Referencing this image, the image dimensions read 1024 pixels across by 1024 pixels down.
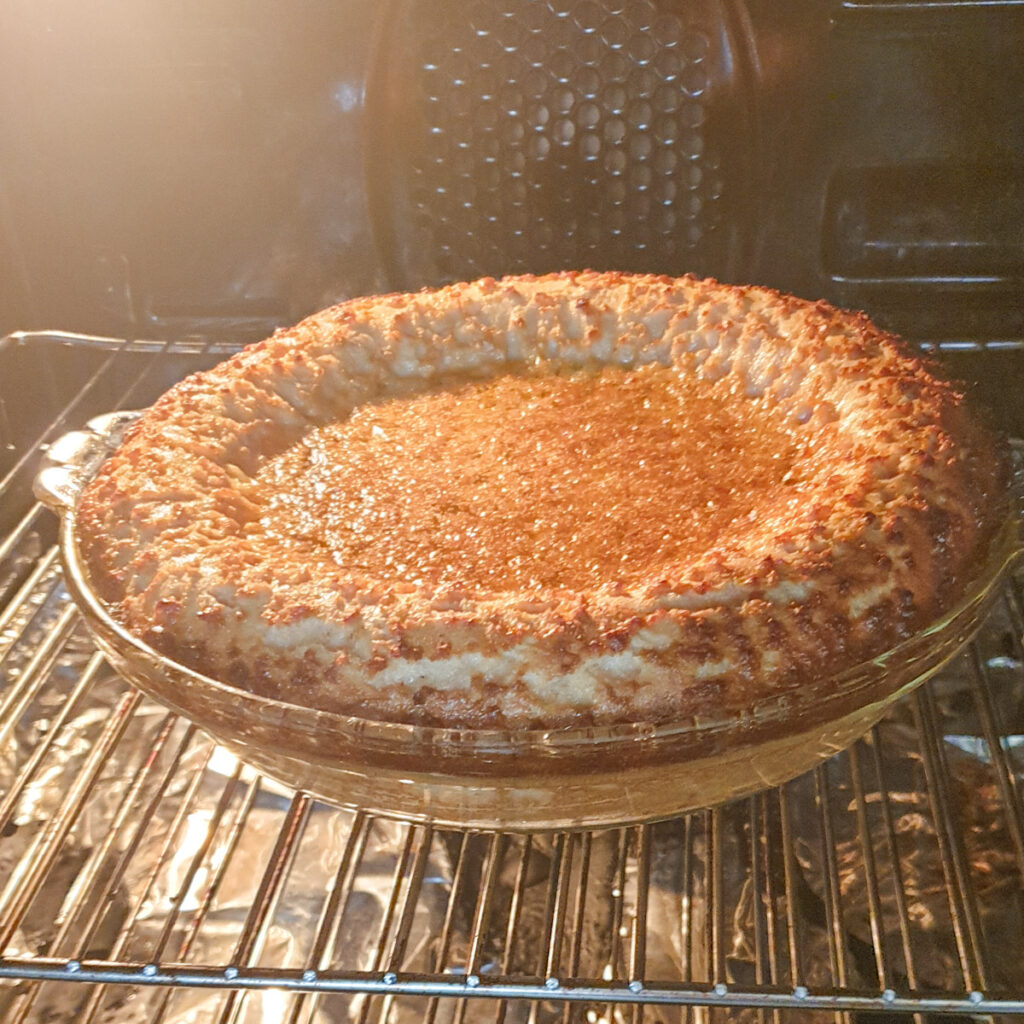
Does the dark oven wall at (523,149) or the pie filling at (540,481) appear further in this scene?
the dark oven wall at (523,149)

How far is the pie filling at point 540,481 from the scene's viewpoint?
970 millimetres

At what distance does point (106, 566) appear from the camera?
0.96 metres

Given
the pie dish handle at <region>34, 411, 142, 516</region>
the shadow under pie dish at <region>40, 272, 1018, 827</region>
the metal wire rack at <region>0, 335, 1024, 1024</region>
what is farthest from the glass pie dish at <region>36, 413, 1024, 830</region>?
the pie dish handle at <region>34, 411, 142, 516</region>

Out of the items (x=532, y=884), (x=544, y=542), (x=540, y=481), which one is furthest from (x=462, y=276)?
(x=532, y=884)

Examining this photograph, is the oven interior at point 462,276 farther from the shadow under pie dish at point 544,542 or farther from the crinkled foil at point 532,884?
the shadow under pie dish at point 544,542

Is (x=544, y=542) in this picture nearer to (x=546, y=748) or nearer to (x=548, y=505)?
(x=548, y=505)

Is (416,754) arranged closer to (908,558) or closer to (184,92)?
(908,558)

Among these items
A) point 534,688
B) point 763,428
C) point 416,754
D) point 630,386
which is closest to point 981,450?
point 763,428

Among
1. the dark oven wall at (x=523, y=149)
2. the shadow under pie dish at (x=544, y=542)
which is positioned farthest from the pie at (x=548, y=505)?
the dark oven wall at (x=523, y=149)

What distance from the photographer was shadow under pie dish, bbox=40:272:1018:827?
2.63ft

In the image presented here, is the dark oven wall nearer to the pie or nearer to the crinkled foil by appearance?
the pie

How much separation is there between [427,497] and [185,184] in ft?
2.32

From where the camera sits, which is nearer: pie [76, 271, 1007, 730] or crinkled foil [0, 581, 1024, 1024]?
pie [76, 271, 1007, 730]

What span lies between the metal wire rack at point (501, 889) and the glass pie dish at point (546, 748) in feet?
0.38
